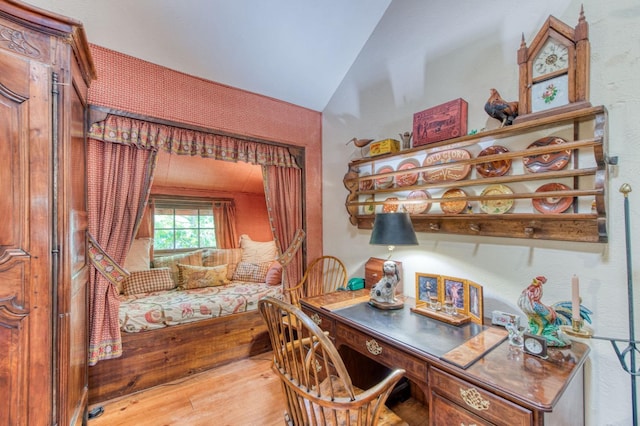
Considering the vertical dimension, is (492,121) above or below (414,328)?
above

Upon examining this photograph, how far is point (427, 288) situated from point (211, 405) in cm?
167

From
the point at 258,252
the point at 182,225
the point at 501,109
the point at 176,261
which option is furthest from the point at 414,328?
the point at 182,225

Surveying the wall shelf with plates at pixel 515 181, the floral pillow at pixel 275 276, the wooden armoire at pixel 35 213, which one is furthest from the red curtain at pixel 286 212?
the wooden armoire at pixel 35 213

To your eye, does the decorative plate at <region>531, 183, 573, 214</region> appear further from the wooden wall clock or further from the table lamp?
the table lamp

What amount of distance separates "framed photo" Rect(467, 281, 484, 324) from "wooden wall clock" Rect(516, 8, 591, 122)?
35.8 inches

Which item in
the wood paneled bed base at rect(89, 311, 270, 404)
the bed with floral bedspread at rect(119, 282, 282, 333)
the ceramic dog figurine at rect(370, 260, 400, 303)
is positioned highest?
the ceramic dog figurine at rect(370, 260, 400, 303)

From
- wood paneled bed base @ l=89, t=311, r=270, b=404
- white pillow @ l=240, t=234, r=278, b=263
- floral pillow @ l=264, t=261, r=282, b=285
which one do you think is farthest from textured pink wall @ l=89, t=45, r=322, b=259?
wood paneled bed base @ l=89, t=311, r=270, b=404

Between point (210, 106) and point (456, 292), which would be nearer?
point (456, 292)

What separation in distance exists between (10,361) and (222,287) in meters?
1.95

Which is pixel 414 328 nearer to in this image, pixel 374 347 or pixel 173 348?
pixel 374 347

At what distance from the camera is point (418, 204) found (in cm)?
192

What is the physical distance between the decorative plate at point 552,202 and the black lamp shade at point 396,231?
0.62m

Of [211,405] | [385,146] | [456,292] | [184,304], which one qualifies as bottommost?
[211,405]

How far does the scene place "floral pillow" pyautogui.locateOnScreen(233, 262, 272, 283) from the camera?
10.7 feet
